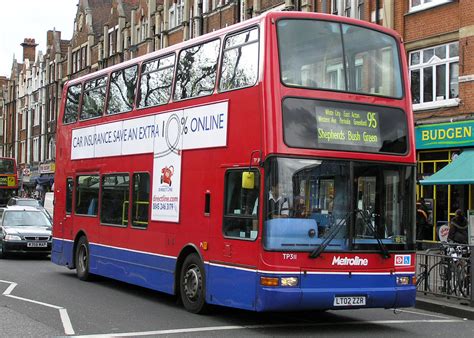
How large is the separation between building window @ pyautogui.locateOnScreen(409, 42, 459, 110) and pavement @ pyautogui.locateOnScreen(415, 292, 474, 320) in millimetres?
9961

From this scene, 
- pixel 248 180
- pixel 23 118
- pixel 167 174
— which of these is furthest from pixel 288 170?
pixel 23 118

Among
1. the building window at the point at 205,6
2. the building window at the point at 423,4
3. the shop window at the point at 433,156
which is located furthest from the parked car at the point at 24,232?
the building window at the point at 205,6

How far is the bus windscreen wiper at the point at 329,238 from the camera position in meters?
9.04

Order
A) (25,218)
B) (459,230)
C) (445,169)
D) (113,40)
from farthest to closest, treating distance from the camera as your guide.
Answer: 1. (113,40)
2. (25,218)
3. (445,169)
4. (459,230)

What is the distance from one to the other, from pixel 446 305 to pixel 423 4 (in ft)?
44.0

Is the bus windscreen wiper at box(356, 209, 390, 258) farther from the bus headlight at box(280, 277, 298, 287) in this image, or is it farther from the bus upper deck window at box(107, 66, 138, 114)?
the bus upper deck window at box(107, 66, 138, 114)

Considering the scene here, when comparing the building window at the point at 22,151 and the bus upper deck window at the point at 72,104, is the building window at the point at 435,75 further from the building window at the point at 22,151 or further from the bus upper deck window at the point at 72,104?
the building window at the point at 22,151

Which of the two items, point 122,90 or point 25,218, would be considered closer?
point 122,90

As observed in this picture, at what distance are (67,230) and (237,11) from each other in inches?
798

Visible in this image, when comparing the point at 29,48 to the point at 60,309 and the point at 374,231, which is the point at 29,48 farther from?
the point at 374,231

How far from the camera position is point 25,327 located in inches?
364

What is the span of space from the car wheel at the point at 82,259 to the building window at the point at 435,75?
12.0 meters

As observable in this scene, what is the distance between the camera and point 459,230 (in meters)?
15.9

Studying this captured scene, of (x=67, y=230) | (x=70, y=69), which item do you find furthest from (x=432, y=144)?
(x=70, y=69)
